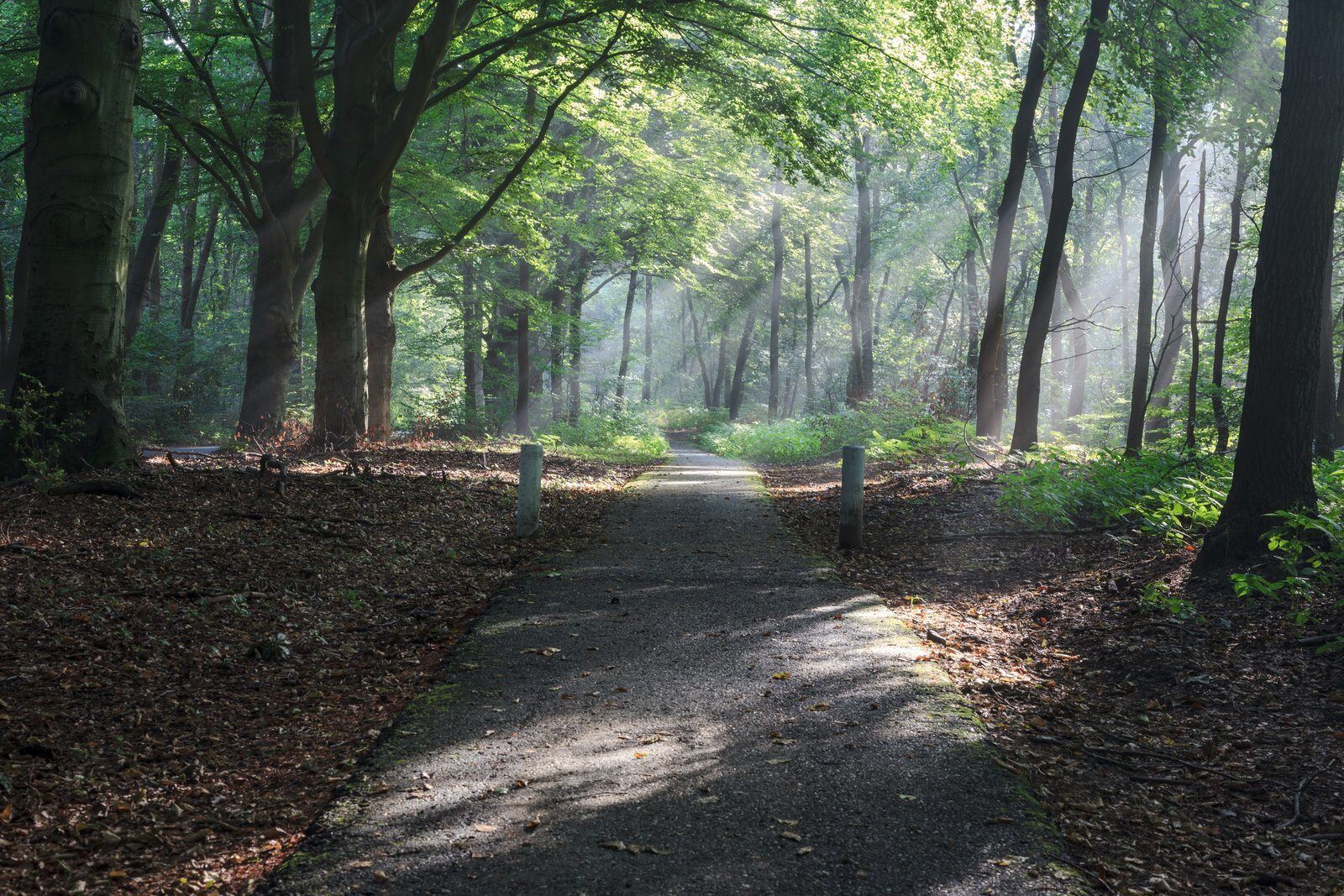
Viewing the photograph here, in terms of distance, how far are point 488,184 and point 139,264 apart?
8386mm

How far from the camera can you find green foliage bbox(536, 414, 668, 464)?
2016 centimetres

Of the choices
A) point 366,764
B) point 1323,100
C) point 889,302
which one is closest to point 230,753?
point 366,764

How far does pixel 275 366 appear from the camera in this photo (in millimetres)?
14578

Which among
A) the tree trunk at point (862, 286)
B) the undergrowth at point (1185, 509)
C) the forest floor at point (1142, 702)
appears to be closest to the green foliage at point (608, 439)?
the tree trunk at point (862, 286)

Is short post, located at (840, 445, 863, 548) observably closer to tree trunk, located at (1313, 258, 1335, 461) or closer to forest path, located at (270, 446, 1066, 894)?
forest path, located at (270, 446, 1066, 894)

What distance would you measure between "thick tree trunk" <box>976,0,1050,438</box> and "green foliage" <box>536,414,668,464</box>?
310 inches

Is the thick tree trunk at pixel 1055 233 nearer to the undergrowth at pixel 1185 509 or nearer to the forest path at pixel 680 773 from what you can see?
the undergrowth at pixel 1185 509

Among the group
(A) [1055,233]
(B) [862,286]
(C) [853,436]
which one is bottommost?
(C) [853,436]

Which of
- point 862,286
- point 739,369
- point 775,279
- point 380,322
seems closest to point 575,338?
point 862,286

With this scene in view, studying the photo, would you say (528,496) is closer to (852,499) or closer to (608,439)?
(852,499)

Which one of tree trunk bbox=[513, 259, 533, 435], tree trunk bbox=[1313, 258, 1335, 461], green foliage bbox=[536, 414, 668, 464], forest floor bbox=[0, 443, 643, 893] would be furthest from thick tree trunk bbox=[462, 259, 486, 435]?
tree trunk bbox=[1313, 258, 1335, 461]

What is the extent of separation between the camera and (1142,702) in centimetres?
455

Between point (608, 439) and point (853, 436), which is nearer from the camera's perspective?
point (853, 436)

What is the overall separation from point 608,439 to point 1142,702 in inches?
836
